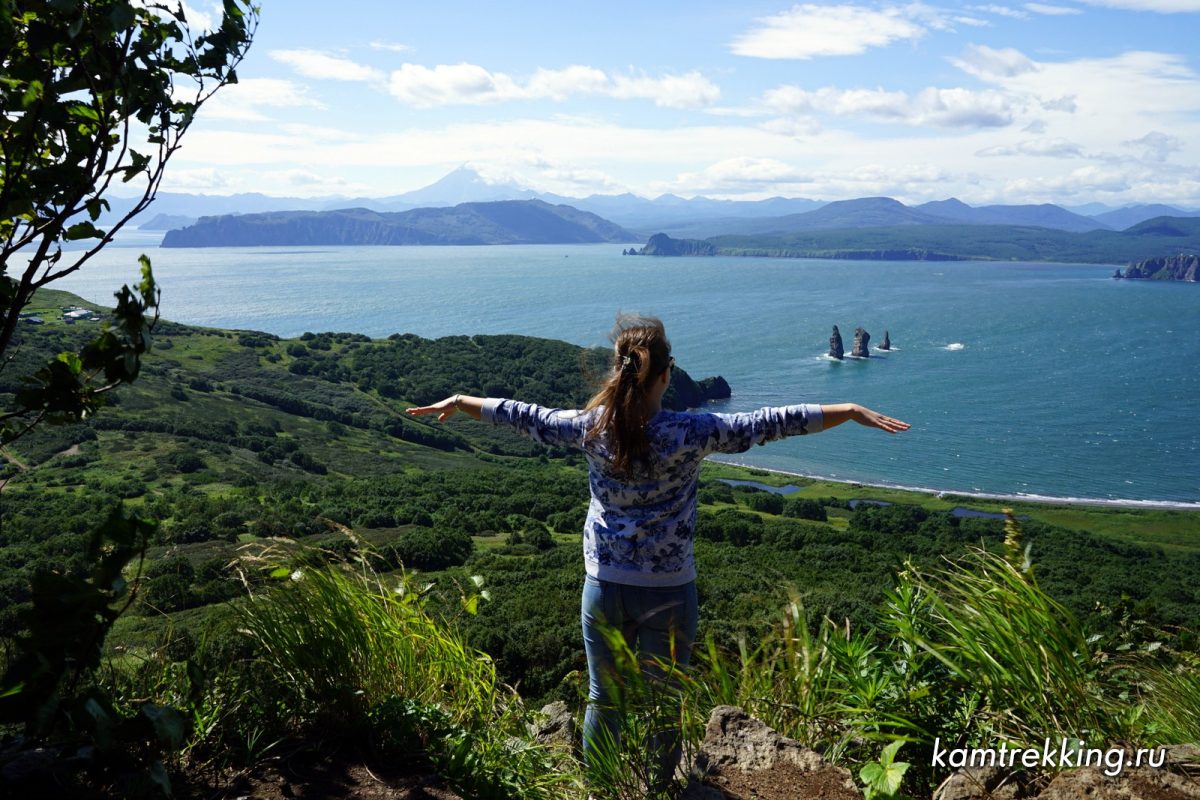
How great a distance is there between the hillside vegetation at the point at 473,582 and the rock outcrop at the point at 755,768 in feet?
0.46

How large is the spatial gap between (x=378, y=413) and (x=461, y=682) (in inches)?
2813

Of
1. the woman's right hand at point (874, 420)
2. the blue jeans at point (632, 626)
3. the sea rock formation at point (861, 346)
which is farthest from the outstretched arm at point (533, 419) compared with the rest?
the sea rock formation at point (861, 346)

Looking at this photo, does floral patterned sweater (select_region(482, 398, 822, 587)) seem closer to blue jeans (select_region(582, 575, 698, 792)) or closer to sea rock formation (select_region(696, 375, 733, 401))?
blue jeans (select_region(582, 575, 698, 792))

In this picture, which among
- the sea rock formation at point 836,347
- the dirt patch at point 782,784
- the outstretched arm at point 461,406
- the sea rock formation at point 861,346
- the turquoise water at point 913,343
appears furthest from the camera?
the sea rock formation at point 861,346

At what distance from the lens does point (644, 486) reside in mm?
3012

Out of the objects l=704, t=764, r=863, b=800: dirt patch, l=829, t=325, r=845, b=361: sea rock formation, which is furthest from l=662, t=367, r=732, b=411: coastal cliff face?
l=704, t=764, r=863, b=800: dirt patch

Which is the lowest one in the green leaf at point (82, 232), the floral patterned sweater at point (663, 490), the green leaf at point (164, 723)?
the green leaf at point (164, 723)

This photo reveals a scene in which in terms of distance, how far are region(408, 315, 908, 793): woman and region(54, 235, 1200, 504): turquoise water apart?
62618 millimetres

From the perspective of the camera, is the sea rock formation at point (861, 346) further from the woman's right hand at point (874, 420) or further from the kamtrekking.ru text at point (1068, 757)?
the kamtrekking.ru text at point (1068, 757)

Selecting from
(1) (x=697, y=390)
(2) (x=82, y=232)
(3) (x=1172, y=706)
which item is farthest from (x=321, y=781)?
(1) (x=697, y=390)

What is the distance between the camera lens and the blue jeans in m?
3.04

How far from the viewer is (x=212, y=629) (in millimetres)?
3436

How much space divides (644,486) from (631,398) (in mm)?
325

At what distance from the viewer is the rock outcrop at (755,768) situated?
2754 millimetres
